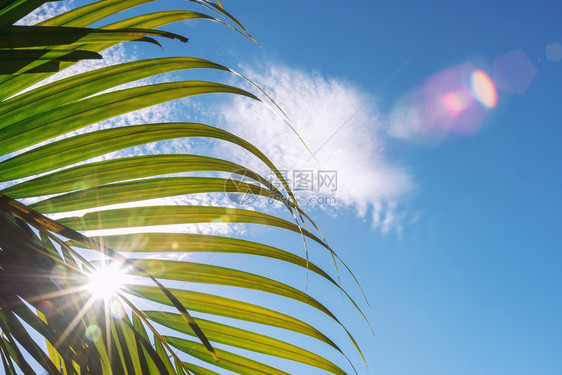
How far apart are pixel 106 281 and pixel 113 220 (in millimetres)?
135

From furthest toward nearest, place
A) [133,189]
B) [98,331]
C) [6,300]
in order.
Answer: [133,189] < [98,331] < [6,300]

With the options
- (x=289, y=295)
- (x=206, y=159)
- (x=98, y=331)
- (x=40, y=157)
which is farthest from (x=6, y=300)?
(x=289, y=295)

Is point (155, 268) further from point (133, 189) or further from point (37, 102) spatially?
point (37, 102)

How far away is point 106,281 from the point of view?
0.67m

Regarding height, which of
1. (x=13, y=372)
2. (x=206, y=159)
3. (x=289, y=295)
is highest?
(x=206, y=159)

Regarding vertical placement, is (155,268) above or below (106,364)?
above

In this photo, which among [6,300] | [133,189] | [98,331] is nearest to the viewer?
[6,300]

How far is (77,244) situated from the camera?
2.31ft

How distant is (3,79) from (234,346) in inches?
26.8

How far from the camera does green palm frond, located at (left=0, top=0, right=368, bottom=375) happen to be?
550 mm

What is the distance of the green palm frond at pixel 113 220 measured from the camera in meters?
A: 0.55

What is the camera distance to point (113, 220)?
753 millimetres

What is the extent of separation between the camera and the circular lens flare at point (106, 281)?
0.65 m

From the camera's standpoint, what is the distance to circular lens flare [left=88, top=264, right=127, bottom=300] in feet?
2.12
